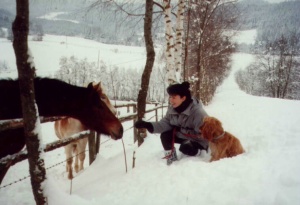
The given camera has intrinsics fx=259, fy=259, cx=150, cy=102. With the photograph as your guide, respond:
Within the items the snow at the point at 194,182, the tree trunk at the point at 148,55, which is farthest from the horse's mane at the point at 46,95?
the tree trunk at the point at 148,55

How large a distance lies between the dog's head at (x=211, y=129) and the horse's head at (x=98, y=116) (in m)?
1.47

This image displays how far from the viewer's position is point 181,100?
15.7ft

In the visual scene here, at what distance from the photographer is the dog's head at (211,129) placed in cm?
444

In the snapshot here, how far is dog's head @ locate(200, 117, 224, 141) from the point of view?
4.44 meters

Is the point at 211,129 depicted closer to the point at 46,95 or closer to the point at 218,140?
the point at 218,140

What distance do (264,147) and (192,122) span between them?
4.57 feet

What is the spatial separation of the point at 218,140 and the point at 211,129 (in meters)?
0.24

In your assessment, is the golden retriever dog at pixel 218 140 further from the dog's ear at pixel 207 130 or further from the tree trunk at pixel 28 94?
the tree trunk at pixel 28 94

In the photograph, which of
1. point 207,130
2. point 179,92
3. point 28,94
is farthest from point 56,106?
point 207,130

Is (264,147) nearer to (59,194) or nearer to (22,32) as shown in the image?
(59,194)

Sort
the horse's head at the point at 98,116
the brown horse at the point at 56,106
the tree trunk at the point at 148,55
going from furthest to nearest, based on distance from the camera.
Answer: the tree trunk at the point at 148,55
the horse's head at the point at 98,116
the brown horse at the point at 56,106

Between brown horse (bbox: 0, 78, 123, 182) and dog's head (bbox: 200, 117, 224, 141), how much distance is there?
1475 mm

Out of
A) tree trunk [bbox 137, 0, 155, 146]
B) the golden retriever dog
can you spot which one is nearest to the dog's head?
the golden retriever dog

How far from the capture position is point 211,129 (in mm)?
4445
